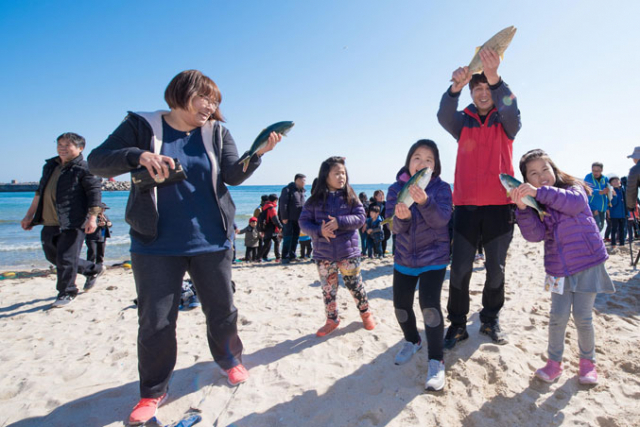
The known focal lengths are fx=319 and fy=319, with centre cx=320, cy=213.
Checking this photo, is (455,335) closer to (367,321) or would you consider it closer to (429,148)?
(367,321)

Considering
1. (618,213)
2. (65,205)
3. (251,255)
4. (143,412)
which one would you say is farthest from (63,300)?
(618,213)

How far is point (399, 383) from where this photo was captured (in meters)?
2.71

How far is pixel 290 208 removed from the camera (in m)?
9.48

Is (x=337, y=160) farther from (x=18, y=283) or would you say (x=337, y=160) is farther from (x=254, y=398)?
(x=18, y=283)

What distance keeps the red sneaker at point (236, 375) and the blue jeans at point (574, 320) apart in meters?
2.66

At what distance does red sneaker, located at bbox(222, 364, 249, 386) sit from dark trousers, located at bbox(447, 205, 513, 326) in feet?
7.01

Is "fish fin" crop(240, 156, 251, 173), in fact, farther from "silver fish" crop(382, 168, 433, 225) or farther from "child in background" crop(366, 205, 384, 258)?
"child in background" crop(366, 205, 384, 258)

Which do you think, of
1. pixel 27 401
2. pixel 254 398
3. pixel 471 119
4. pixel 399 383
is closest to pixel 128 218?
pixel 254 398

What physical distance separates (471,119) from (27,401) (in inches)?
186

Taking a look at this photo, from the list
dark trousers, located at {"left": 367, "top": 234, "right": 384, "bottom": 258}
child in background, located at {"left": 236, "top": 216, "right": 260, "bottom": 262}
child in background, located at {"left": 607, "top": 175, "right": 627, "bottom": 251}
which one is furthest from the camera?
child in background, located at {"left": 236, "top": 216, "right": 260, "bottom": 262}

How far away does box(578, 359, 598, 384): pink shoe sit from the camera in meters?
2.58

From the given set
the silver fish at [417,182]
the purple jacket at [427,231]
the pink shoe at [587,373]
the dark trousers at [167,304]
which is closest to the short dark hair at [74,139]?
the dark trousers at [167,304]

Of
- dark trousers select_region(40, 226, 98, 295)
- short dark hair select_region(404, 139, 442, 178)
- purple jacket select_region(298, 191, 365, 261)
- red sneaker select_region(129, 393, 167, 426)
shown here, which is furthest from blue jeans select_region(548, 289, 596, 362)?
dark trousers select_region(40, 226, 98, 295)

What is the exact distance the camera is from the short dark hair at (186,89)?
2.38 meters
